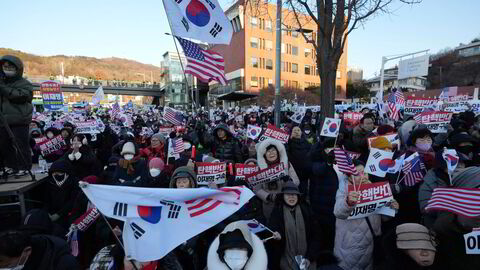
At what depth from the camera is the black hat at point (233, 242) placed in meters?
2.33

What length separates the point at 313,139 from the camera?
26.9 ft

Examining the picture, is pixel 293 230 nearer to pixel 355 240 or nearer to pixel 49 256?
pixel 355 240

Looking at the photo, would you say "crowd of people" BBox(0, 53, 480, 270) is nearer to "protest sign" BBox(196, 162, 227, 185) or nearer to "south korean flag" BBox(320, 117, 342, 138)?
"protest sign" BBox(196, 162, 227, 185)

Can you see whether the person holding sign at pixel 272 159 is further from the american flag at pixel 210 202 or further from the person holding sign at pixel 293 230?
the american flag at pixel 210 202

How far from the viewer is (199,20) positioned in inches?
274

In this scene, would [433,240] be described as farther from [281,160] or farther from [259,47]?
[259,47]

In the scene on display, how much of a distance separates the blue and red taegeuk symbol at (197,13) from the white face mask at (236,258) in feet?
19.2

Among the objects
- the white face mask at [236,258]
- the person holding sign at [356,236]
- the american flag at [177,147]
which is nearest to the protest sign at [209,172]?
the american flag at [177,147]

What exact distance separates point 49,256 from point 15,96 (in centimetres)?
267

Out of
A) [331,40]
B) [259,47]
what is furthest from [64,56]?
[331,40]

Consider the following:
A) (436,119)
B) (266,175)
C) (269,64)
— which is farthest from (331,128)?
(269,64)

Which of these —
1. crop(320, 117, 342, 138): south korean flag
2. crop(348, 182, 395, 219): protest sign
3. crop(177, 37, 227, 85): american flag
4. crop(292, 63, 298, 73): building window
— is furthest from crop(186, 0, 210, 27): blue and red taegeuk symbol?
crop(292, 63, 298, 73): building window

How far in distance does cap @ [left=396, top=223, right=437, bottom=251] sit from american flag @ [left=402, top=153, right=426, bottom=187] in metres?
1.49

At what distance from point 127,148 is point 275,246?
119 inches
